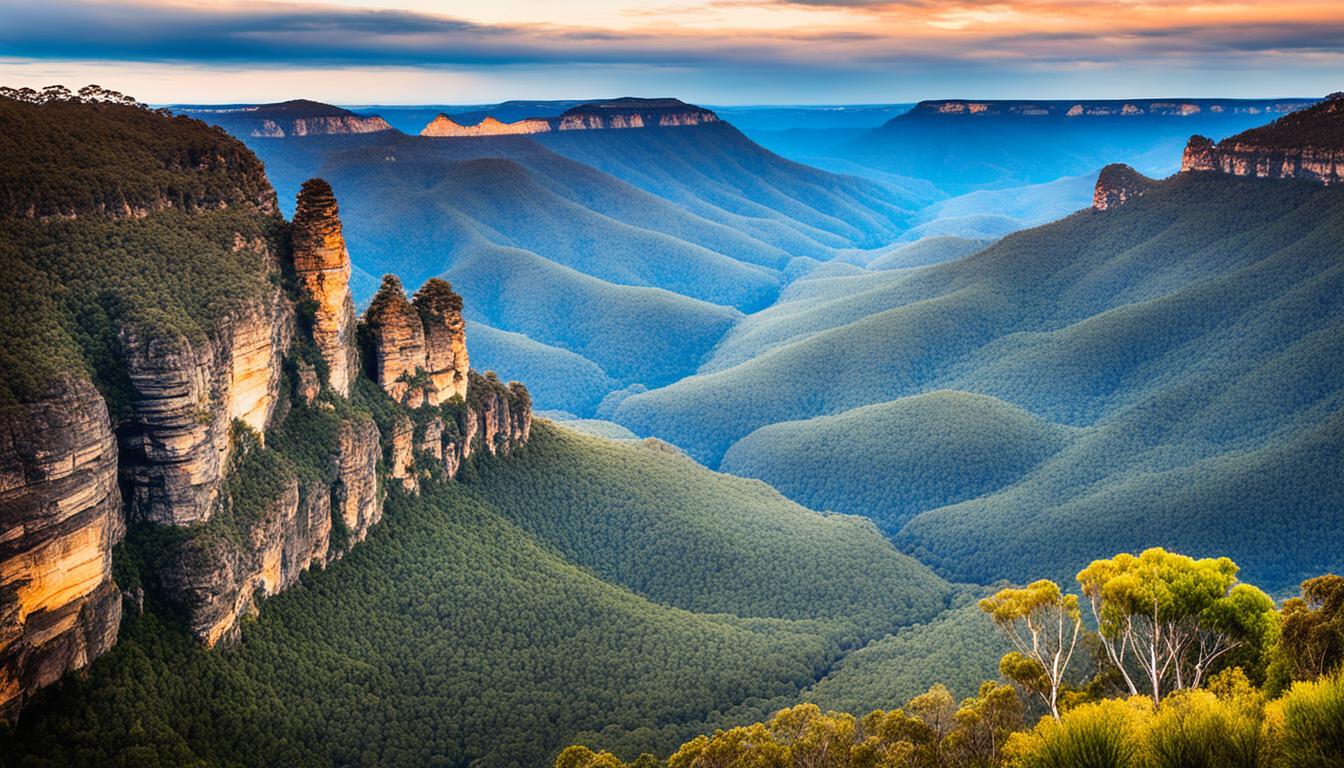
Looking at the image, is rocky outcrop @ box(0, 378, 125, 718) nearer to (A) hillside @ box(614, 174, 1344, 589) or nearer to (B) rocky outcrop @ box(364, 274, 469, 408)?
(B) rocky outcrop @ box(364, 274, 469, 408)

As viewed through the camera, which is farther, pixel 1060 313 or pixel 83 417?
pixel 1060 313

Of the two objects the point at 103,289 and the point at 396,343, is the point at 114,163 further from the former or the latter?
the point at 396,343

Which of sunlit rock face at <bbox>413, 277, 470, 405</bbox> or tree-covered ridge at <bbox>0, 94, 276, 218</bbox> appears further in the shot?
sunlit rock face at <bbox>413, 277, 470, 405</bbox>

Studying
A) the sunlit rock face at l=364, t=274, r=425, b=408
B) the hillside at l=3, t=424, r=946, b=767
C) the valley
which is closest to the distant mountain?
the valley

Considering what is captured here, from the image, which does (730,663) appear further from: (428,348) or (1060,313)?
(1060,313)

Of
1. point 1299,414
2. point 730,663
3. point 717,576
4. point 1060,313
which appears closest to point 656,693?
point 730,663

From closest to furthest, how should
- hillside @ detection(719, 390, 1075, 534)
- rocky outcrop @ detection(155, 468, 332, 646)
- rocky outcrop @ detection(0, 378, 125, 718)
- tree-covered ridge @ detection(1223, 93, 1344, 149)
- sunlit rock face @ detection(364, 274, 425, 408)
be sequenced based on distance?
rocky outcrop @ detection(0, 378, 125, 718)
rocky outcrop @ detection(155, 468, 332, 646)
sunlit rock face @ detection(364, 274, 425, 408)
hillside @ detection(719, 390, 1075, 534)
tree-covered ridge @ detection(1223, 93, 1344, 149)

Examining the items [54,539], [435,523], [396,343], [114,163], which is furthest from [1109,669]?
[114,163]

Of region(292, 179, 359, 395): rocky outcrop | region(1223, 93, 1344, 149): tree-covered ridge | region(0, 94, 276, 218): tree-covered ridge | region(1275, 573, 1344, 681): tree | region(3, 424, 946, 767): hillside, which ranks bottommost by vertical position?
region(3, 424, 946, 767): hillside
